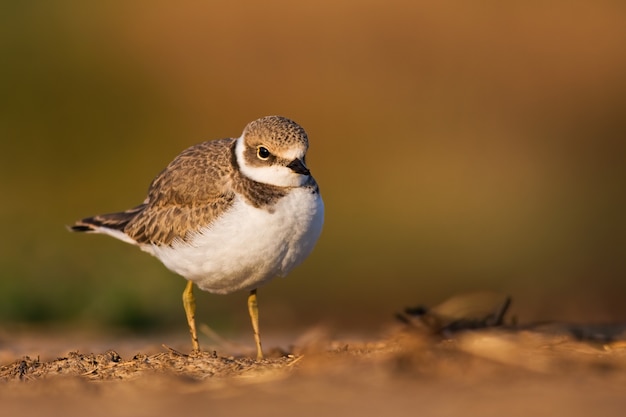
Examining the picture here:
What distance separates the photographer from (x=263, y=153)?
6656 mm

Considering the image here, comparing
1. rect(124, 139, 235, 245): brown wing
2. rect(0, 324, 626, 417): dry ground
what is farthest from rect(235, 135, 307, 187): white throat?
rect(0, 324, 626, 417): dry ground

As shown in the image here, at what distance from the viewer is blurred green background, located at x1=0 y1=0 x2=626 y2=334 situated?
47.6 feet

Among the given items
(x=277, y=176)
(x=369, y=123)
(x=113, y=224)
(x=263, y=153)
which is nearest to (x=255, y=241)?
(x=277, y=176)

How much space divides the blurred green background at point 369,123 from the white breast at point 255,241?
5.98 m

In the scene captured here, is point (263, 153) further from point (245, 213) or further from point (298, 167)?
point (245, 213)

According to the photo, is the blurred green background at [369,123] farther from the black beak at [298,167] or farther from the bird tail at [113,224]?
the black beak at [298,167]

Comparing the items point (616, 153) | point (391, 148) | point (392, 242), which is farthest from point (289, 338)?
point (616, 153)

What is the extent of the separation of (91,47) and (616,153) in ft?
30.1

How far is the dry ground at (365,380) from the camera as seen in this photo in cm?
425

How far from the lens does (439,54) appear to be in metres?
19.6

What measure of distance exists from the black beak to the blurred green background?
6.15 m

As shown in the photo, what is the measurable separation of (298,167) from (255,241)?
1.61ft

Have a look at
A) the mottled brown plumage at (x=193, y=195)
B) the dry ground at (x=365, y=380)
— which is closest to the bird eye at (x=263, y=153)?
the mottled brown plumage at (x=193, y=195)

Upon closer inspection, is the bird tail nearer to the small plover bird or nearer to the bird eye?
the small plover bird
